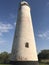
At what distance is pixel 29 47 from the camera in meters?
15.5

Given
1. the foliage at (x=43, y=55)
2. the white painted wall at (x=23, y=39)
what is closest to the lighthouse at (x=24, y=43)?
the white painted wall at (x=23, y=39)

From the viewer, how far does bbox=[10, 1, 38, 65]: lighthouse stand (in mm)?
14938

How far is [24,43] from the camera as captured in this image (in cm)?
1533

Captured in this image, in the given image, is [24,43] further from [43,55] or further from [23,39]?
[43,55]

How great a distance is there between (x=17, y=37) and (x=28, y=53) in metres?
1.99

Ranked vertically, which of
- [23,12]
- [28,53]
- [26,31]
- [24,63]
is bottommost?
[24,63]

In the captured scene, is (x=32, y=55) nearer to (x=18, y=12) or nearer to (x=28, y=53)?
(x=28, y=53)

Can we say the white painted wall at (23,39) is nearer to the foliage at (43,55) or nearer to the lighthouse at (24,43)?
the lighthouse at (24,43)

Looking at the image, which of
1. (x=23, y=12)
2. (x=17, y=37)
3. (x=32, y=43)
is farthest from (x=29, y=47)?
(x=23, y=12)

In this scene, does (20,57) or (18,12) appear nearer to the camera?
(20,57)

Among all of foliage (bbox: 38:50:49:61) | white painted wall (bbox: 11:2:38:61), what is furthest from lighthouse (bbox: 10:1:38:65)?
foliage (bbox: 38:50:49:61)

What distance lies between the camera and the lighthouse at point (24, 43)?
49.0ft

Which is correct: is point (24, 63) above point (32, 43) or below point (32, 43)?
below

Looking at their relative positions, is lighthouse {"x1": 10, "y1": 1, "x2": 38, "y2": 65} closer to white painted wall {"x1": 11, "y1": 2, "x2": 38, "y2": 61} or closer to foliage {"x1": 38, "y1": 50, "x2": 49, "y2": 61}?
white painted wall {"x1": 11, "y1": 2, "x2": 38, "y2": 61}
